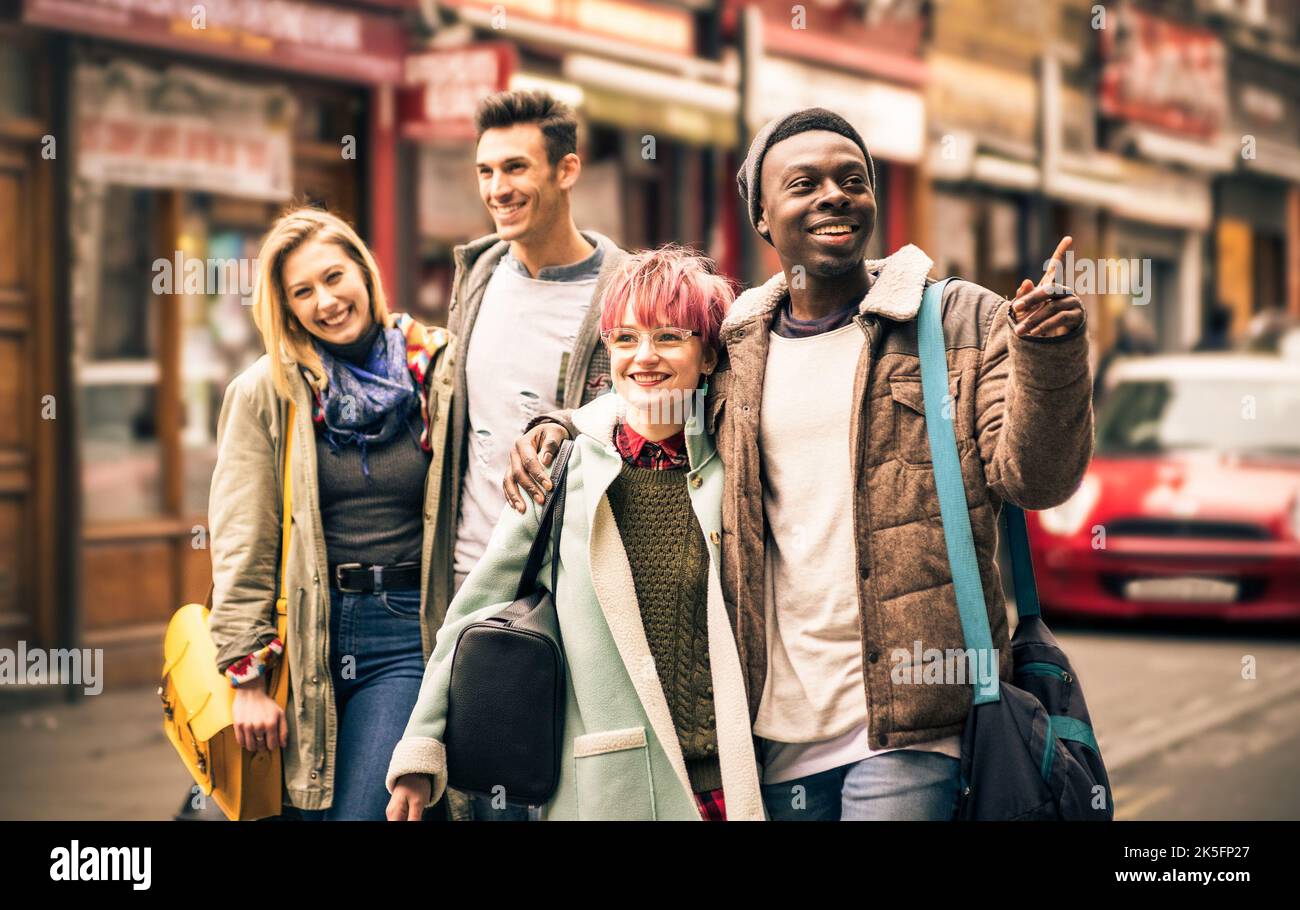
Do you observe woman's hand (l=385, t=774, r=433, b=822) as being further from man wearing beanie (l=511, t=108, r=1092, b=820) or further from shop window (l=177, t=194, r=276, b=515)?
shop window (l=177, t=194, r=276, b=515)

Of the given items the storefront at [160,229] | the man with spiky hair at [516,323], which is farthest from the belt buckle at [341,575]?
the storefront at [160,229]

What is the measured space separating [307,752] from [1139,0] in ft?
71.0

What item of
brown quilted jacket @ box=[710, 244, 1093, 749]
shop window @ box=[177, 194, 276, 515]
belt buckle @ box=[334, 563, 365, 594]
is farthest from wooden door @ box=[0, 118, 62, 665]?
brown quilted jacket @ box=[710, 244, 1093, 749]

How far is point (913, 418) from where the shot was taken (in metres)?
3.16

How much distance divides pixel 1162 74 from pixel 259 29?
1630cm

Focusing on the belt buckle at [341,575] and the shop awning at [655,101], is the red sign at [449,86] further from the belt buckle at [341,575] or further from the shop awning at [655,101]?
the belt buckle at [341,575]

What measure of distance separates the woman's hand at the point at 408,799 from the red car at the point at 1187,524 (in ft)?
23.9

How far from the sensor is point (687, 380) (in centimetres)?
337

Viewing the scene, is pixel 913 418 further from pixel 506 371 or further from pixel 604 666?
pixel 506 371

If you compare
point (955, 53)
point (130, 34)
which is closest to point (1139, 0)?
point (955, 53)

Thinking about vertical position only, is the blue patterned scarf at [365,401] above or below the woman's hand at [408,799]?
above

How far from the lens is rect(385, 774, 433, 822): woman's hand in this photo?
3400 millimetres

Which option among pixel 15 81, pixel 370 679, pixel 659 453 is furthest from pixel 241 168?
pixel 659 453

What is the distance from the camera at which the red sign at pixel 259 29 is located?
906 cm
